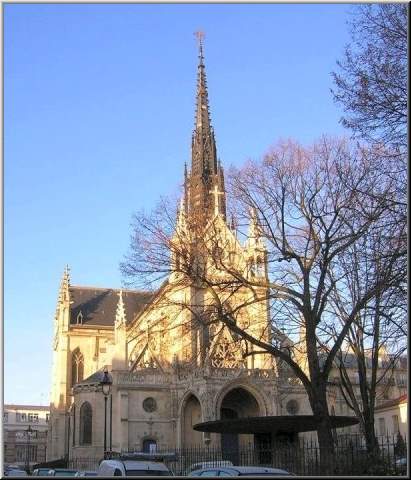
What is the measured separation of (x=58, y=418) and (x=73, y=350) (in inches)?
272

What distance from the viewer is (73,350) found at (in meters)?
70.9

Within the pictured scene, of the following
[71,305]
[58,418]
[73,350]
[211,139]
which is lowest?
[58,418]

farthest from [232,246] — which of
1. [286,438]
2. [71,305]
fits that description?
[71,305]

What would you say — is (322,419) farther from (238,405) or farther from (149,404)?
(238,405)

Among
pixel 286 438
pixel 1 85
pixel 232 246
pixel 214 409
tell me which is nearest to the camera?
pixel 1 85

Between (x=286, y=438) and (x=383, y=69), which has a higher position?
(x=383, y=69)

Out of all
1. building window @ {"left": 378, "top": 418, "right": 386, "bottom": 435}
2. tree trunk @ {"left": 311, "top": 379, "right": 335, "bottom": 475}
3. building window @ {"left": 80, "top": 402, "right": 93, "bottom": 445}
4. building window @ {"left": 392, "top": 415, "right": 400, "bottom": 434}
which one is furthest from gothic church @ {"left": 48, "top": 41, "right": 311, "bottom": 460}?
tree trunk @ {"left": 311, "top": 379, "right": 335, "bottom": 475}

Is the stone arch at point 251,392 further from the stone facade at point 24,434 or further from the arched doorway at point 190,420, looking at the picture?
the stone facade at point 24,434

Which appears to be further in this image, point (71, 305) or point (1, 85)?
point (71, 305)

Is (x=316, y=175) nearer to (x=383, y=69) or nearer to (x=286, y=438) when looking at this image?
(x=383, y=69)

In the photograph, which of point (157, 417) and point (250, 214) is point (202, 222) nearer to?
point (250, 214)

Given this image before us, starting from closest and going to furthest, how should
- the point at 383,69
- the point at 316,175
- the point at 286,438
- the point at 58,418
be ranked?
the point at 383,69 < the point at 316,175 < the point at 286,438 < the point at 58,418

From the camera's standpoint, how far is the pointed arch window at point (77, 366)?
70938 mm

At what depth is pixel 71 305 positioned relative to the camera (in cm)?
7394
